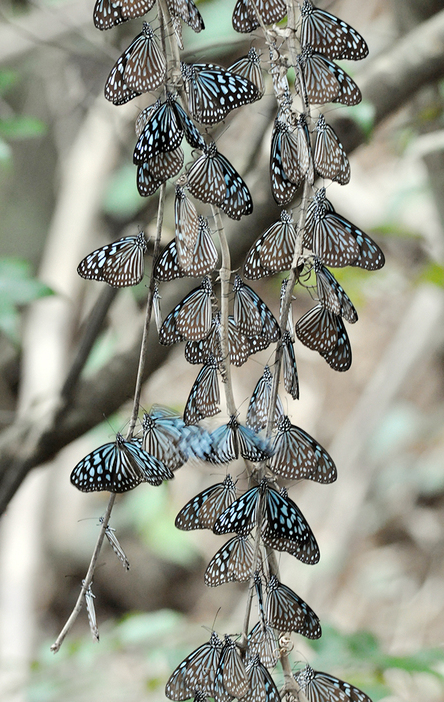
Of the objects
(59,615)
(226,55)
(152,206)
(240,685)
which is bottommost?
(59,615)

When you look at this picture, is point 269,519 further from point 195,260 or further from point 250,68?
point 250,68

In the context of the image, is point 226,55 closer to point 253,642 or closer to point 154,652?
point 154,652

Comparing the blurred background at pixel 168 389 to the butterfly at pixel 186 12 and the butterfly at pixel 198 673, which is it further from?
the butterfly at pixel 186 12

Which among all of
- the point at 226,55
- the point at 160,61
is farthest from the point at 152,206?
the point at 160,61

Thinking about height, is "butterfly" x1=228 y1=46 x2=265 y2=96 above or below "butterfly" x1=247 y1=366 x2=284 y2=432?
above

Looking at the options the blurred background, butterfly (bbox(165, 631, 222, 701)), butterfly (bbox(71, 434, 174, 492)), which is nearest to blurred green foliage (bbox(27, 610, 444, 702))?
the blurred background

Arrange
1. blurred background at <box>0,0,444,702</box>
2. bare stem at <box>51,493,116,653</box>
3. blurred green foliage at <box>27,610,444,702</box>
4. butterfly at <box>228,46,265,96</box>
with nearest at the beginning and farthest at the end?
bare stem at <box>51,493,116,653</box>, butterfly at <box>228,46,265,96</box>, blurred green foliage at <box>27,610,444,702</box>, blurred background at <box>0,0,444,702</box>

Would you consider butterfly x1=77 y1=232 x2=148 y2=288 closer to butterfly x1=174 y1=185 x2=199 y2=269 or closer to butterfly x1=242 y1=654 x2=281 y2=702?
butterfly x1=174 y1=185 x2=199 y2=269
